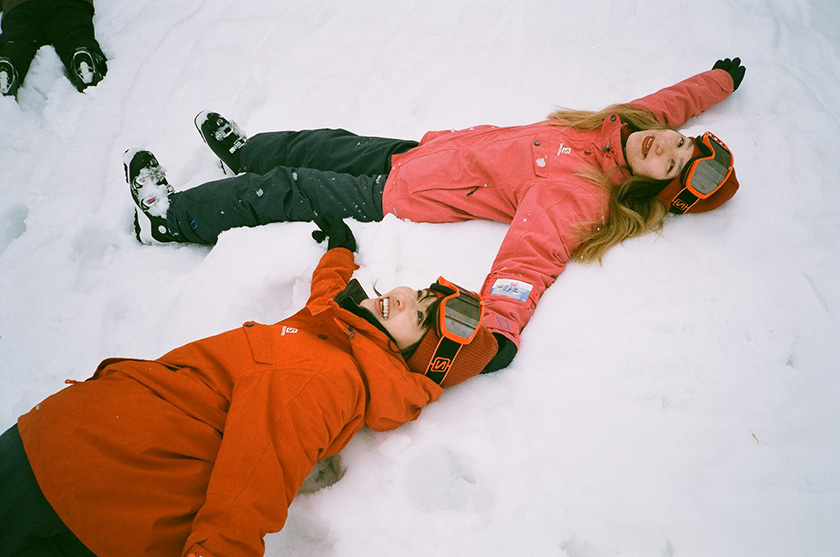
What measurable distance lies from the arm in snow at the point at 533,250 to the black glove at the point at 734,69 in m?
1.24

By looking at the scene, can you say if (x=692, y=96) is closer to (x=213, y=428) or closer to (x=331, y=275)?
(x=331, y=275)

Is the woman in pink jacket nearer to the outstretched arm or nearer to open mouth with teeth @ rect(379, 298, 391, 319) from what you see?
the outstretched arm

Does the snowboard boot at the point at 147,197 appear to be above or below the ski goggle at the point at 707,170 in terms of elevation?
above

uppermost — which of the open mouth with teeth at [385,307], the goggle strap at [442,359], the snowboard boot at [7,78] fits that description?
the snowboard boot at [7,78]

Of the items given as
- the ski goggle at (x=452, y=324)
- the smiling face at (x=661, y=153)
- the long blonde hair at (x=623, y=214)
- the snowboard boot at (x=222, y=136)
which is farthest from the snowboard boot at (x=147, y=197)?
the smiling face at (x=661, y=153)

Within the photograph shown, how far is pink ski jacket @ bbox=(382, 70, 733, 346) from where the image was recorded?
1867mm

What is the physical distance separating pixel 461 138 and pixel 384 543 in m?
1.81

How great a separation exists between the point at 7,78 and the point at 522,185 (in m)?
3.06

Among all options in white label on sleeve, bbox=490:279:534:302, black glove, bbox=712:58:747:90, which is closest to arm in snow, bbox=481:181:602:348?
white label on sleeve, bbox=490:279:534:302

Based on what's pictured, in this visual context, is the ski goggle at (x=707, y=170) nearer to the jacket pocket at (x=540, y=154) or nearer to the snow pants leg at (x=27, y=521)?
the jacket pocket at (x=540, y=154)

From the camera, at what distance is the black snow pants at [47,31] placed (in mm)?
2949

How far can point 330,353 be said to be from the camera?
4.80ft

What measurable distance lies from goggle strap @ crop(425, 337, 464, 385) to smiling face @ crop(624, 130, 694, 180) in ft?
3.88

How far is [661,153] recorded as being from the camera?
1940mm
